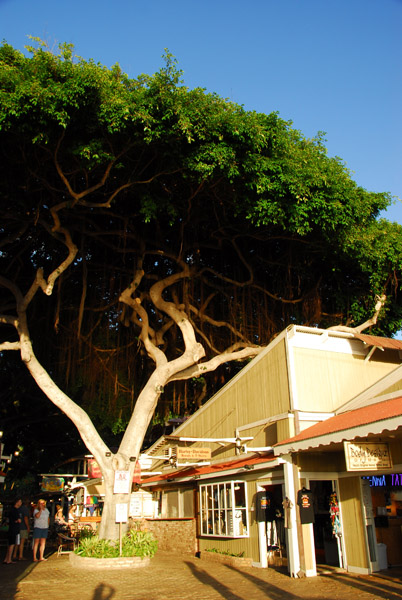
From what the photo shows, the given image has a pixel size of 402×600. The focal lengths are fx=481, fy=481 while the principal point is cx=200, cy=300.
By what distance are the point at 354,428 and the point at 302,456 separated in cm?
241

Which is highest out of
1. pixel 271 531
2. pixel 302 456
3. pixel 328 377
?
pixel 328 377

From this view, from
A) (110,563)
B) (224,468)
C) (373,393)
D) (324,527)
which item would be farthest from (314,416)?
(110,563)

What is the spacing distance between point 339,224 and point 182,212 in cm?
488

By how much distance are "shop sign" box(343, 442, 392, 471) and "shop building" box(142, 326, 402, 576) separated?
2.3 inches

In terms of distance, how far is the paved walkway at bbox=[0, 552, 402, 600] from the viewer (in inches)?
323

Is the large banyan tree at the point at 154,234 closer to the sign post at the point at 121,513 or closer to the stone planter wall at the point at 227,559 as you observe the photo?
the sign post at the point at 121,513

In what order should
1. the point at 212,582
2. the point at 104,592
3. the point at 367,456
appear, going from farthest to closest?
1. the point at 212,582
2. the point at 367,456
3. the point at 104,592

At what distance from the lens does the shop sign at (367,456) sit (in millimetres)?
9188

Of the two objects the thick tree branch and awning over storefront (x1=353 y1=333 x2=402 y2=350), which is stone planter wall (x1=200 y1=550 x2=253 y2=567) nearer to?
the thick tree branch

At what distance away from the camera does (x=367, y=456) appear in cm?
941

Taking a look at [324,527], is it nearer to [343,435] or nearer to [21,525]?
[343,435]

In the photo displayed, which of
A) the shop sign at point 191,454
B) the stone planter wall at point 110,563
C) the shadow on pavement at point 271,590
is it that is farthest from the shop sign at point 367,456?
the stone planter wall at point 110,563

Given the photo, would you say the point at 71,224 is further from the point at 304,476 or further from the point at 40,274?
the point at 304,476

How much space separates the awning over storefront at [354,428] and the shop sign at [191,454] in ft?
10.7
